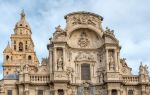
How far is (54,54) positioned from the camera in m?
45.9

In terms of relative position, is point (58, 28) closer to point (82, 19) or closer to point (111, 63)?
point (82, 19)

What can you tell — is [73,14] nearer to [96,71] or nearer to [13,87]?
[96,71]

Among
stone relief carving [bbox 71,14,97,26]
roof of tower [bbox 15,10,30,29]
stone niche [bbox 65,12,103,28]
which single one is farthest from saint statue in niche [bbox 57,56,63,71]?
roof of tower [bbox 15,10,30,29]

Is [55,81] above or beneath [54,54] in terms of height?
beneath

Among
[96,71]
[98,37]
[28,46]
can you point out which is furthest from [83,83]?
[28,46]

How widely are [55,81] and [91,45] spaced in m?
6.13

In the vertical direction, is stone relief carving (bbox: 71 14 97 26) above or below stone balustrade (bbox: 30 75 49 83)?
above

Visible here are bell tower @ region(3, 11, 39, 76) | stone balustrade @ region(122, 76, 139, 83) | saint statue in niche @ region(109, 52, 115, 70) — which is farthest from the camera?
bell tower @ region(3, 11, 39, 76)

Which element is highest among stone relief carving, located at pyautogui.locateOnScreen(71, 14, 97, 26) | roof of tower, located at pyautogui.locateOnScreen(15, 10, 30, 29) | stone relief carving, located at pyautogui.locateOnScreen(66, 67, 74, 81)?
roof of tower, located at pyautogui.locateOnScreen(15, 10, 30, 29)

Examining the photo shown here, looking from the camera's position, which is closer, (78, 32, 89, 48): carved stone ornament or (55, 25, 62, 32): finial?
(55, 25, 62, 32): finial

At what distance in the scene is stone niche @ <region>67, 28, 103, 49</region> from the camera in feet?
157

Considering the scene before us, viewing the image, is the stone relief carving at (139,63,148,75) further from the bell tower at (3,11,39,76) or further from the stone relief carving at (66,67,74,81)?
the bell tower at (3,11,39,76)

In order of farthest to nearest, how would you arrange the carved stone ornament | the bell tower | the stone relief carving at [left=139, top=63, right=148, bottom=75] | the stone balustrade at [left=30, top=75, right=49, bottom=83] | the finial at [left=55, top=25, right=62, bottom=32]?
the bell tower → the carved stone ornament → the finial at [left=55, top=25, right=62, bottom=32] → the stone relief carving at [left=139, top=63, right=148, bottom=75] → the stone balustrade at [left=30, top=75, right=49, bottom=83]

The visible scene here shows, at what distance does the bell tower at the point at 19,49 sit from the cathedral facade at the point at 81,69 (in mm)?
21608
